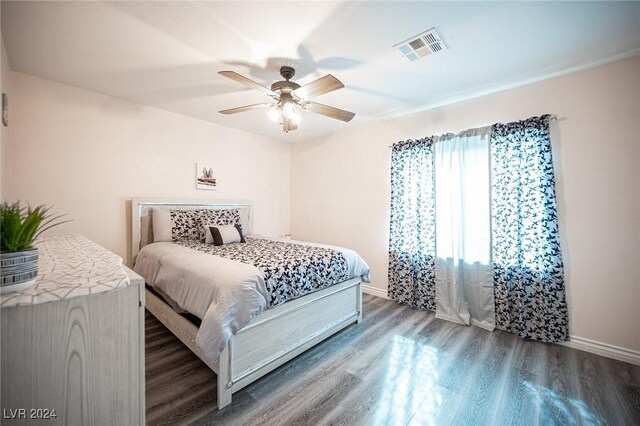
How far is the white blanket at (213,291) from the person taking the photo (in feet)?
5.08

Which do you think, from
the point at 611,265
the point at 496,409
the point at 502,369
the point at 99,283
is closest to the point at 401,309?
the point at 502,369

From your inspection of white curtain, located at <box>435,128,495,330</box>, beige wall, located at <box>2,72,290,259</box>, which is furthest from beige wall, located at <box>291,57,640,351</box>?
beige wall, located at <box>2,72,290,259</box>

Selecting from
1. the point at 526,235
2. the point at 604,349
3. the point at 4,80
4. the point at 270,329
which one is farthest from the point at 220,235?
the point at 604,349

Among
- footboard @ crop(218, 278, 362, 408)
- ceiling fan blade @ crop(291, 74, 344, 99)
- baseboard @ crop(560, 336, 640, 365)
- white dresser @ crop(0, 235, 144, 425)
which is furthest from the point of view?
baseboard @ crop(560, 336, 640, 365)

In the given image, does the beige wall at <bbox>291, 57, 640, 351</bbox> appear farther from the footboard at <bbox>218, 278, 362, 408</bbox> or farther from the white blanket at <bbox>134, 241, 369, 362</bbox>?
the white blanket at <bbox>134, 241, 369, 362</bbox>

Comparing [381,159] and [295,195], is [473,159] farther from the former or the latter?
[295,195]

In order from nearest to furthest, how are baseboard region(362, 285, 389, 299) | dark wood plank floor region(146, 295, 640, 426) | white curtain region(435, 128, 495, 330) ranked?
dark wood plank floor region(146, 295, 640, 426) < white curtain region(435, 128, 495, 330) < baseboard region(362, 285, 389, 299)

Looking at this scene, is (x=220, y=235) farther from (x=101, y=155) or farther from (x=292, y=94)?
(x=292, y=94)

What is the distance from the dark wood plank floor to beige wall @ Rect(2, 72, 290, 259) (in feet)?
5.36

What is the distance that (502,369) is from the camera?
6.56 feet

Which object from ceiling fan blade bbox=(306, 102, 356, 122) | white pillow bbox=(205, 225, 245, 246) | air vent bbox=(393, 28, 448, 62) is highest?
air vent bbox=(393, 28, 448, 62)

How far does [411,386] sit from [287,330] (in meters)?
0.99

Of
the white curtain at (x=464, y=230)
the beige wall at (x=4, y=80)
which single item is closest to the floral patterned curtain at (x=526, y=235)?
the white curtain at (x=464, y=230)

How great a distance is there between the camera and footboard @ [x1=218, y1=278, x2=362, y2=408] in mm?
1657
